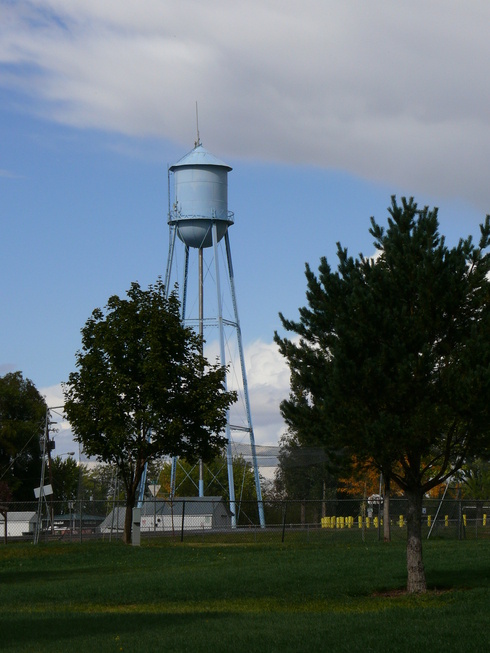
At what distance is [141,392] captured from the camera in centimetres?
3634

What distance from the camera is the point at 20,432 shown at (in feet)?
259

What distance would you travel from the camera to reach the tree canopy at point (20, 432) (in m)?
77.7

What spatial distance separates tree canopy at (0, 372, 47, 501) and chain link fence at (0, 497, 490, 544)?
1002cm

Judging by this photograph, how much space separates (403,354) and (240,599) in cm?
572

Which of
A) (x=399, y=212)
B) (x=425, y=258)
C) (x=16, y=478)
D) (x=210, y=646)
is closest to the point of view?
(x=210, y=646)

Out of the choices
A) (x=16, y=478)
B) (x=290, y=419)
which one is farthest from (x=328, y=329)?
(x=16, y=478)

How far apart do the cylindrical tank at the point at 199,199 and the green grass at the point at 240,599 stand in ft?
70.4

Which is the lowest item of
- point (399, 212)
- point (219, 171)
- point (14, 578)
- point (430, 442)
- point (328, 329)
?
point (14, 578)

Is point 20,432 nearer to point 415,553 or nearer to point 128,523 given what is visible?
point 128,523

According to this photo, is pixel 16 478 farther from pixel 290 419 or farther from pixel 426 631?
pixel 426 631

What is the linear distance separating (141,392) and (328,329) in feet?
54.2

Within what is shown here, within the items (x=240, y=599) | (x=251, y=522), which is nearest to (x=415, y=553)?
(x=240, y=599)

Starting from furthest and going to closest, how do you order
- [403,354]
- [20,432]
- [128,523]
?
[20,432]
[128,523]
[403,354]

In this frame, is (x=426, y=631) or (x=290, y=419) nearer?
(x=426, y=631)
